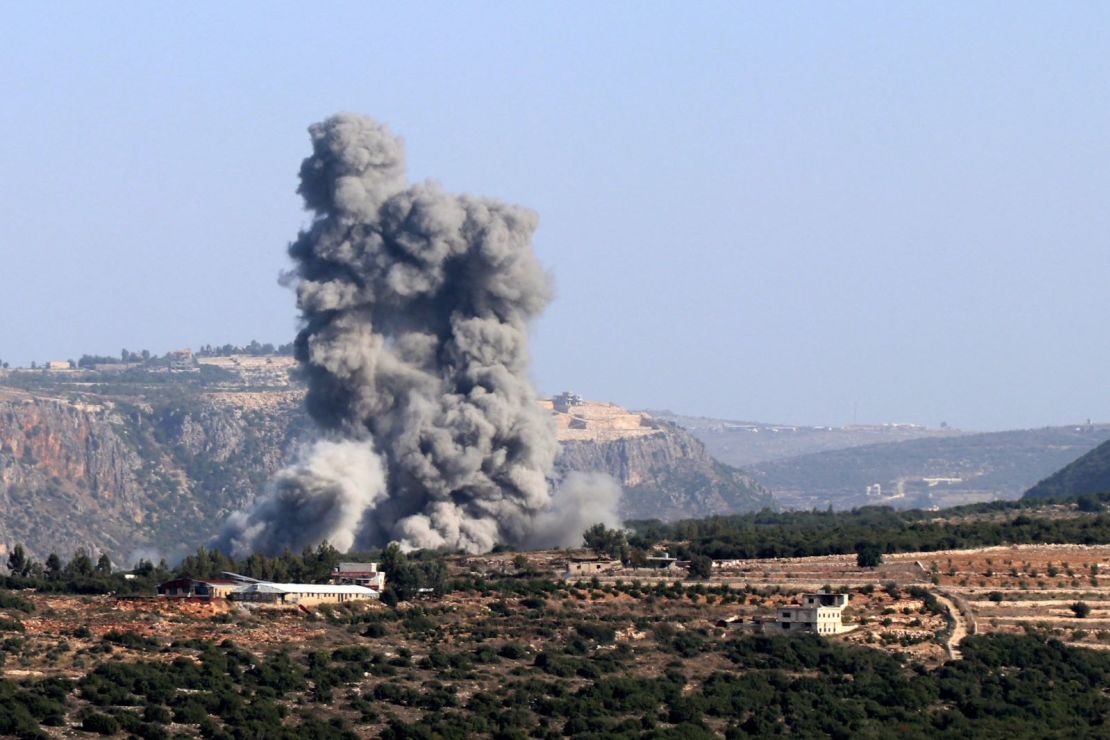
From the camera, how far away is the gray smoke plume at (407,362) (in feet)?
411

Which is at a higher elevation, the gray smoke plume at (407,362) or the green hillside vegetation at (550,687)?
the gray smoke plume at (407,362)

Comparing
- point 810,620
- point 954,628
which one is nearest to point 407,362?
point 810,620

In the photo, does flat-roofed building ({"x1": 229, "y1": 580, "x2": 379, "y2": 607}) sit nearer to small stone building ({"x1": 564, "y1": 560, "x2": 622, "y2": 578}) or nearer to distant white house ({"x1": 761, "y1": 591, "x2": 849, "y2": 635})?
small stone building ({"x1": 564, "y1": 560, "x2": 622, "y2": 578})

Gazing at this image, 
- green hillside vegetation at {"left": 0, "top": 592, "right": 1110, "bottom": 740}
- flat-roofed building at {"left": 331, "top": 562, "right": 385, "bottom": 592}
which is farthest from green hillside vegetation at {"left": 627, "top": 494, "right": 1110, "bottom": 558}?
green hillside vegetation at {"left": 0, "top": 592, "right": 1110, "bottom": 740}

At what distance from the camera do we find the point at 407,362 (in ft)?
424

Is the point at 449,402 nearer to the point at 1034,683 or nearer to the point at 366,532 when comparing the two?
the point at 366,532

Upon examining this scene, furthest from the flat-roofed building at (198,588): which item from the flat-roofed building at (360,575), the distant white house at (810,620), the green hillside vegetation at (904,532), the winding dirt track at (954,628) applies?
the winding dirt track at (954,628)

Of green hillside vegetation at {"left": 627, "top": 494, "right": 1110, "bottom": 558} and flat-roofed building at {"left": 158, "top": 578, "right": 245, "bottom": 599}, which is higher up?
green hillside vegetation at {"left": 627, "top": 494, "right": 1110, "bottom": 558}

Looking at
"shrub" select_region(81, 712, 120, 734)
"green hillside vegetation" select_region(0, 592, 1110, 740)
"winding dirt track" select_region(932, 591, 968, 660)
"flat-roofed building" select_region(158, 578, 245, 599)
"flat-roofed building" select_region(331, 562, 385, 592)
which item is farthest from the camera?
"flat-roofed building" select_region(331, 562, 385, 592)

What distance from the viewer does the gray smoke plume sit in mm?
125375

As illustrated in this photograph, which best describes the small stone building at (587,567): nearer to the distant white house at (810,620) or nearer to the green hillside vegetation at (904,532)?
the green hillside vegetation at (904,532)

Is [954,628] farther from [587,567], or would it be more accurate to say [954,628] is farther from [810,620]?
[587,567]

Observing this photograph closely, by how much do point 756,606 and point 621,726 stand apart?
2143cm

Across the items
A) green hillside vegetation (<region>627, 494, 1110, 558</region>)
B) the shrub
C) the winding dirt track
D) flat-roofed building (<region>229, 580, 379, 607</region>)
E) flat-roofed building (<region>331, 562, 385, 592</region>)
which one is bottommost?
the shrub
